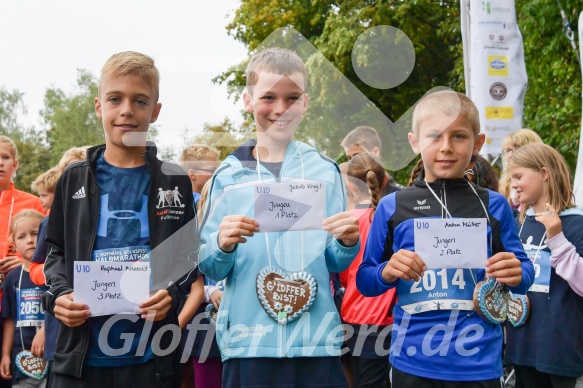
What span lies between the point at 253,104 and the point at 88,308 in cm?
107

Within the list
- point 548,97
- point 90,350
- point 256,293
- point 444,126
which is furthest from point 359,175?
point 548,97

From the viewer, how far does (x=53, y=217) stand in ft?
9.82

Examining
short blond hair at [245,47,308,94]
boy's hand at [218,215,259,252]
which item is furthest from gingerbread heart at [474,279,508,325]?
short blond hair at [245,47,308,94]

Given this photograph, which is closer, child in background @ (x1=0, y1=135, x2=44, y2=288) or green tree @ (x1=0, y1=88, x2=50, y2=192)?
child in background @ (x1=0, y1=135, x2=44, y2=288)

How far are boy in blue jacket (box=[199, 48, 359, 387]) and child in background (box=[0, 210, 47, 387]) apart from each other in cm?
247

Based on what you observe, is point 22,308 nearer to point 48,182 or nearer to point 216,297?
point 48,182

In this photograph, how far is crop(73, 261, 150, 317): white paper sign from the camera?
2.77 meters

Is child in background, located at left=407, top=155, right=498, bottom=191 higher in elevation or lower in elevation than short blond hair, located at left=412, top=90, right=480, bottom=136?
→ lower

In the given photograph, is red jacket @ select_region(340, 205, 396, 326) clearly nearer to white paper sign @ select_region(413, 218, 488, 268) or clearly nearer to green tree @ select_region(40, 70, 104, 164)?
white paper sign @ select_region(413, 218, 488, 268)

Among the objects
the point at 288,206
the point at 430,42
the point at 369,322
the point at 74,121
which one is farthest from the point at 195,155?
the point at 74,121

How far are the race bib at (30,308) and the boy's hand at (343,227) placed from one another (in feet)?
10.0

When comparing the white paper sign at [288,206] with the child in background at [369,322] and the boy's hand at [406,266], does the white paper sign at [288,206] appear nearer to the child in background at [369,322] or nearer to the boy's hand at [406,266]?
the boy's hand at [406,266]

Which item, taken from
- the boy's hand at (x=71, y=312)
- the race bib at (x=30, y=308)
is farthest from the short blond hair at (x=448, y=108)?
the race bib at (x=30, y=308)

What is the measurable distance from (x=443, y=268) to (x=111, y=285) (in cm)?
133
